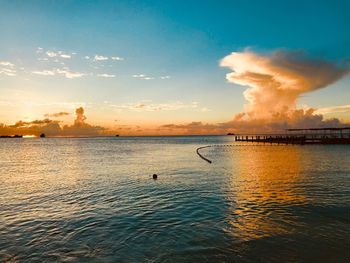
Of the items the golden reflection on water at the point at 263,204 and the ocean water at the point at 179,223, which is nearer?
the ocean water at the point at 179,223

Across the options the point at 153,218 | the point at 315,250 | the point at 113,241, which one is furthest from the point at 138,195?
the point at 315,250

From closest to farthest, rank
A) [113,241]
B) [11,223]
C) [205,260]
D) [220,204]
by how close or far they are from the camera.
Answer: [205,260] → [113,241] → [11,223] → [220,204]

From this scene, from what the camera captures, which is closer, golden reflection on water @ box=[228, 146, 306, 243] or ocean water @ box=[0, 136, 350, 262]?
ocean water @ box=[0, 136, 350, 262]

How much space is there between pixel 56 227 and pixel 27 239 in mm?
1567

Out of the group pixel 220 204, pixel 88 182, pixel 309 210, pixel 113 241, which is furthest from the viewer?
pixel 88 182

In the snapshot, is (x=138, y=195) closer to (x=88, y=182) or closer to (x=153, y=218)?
(x=153, y=218)

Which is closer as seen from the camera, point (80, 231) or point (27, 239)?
point (27, 239)

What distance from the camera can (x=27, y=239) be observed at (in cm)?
1102

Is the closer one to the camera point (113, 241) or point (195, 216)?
point (113, 241)

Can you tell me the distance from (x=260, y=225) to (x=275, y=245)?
2.26m

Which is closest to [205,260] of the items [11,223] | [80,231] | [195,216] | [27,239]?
[195,216]

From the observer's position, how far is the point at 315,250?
9438 mm

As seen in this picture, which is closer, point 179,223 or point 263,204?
point 179,223

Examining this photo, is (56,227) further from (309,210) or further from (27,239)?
(309,210)
